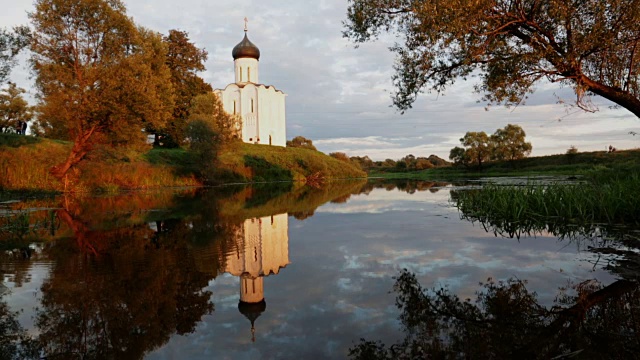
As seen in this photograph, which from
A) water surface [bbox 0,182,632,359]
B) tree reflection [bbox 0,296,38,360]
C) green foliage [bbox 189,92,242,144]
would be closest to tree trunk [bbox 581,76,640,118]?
water surface [bbox 0,182,632,359]

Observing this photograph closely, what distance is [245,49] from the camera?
62219mm

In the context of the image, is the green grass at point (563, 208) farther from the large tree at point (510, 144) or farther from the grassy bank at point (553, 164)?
the large tree at point (510, 144)

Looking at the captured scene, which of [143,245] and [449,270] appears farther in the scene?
[143,245]

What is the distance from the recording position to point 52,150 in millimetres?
24422

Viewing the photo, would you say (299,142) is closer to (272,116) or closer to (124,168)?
(272,116)

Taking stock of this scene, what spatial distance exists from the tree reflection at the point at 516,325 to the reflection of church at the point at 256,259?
1.52m

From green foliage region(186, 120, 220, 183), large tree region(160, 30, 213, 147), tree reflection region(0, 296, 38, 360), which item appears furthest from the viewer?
large tree region(160, 30, 213, 147)

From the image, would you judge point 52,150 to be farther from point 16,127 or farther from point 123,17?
point 16,127

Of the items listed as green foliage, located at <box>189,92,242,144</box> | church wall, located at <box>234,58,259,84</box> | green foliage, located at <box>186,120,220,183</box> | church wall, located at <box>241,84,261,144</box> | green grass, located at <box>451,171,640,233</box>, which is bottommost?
green grass, located at <box>451,171,640,233</box>

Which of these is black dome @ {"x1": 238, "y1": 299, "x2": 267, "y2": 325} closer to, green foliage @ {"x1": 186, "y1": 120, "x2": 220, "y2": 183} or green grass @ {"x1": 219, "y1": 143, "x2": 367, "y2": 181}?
green foliage @ {"x1": 186, "y1": 120, "x2": 220, "y2": 183}

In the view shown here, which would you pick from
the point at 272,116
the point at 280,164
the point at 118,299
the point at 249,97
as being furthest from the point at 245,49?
the point at 118,299

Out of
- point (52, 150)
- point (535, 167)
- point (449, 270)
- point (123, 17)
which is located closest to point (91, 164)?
point (52, 150)

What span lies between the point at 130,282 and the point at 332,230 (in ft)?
19.1

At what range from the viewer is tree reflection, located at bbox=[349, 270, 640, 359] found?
310 centimetres
